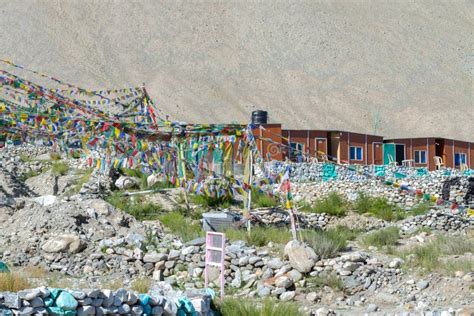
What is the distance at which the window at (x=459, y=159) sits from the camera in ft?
139

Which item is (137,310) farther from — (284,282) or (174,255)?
(174,255)

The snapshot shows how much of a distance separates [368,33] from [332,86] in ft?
33.8

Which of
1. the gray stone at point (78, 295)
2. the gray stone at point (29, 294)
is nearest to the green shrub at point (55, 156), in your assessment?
the gray stone at point (78, 295)

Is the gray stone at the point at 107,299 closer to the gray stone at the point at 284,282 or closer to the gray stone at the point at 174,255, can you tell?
the gray stone at the point at 284,282

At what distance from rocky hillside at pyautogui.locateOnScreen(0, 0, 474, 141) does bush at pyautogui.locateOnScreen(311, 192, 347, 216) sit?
3811 centimetres

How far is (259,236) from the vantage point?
17500 millimetres

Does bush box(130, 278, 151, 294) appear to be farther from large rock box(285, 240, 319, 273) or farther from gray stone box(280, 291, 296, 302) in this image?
large rock box(285, 240, 319, 273)

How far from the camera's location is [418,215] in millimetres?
24031

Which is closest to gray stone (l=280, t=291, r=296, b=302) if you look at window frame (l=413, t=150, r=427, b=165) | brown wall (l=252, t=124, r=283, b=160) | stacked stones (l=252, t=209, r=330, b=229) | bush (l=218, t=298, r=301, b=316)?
bush (l=218, t=298, r=301, b=316)

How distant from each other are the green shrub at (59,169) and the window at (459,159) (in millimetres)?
23651

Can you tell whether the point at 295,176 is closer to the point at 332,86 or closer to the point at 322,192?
the point at 322,192

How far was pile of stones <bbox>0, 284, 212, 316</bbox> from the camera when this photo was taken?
8.42m

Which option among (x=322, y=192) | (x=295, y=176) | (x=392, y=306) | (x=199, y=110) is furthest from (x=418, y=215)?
(x=199, y=110)

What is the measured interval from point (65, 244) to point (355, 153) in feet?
82.1
